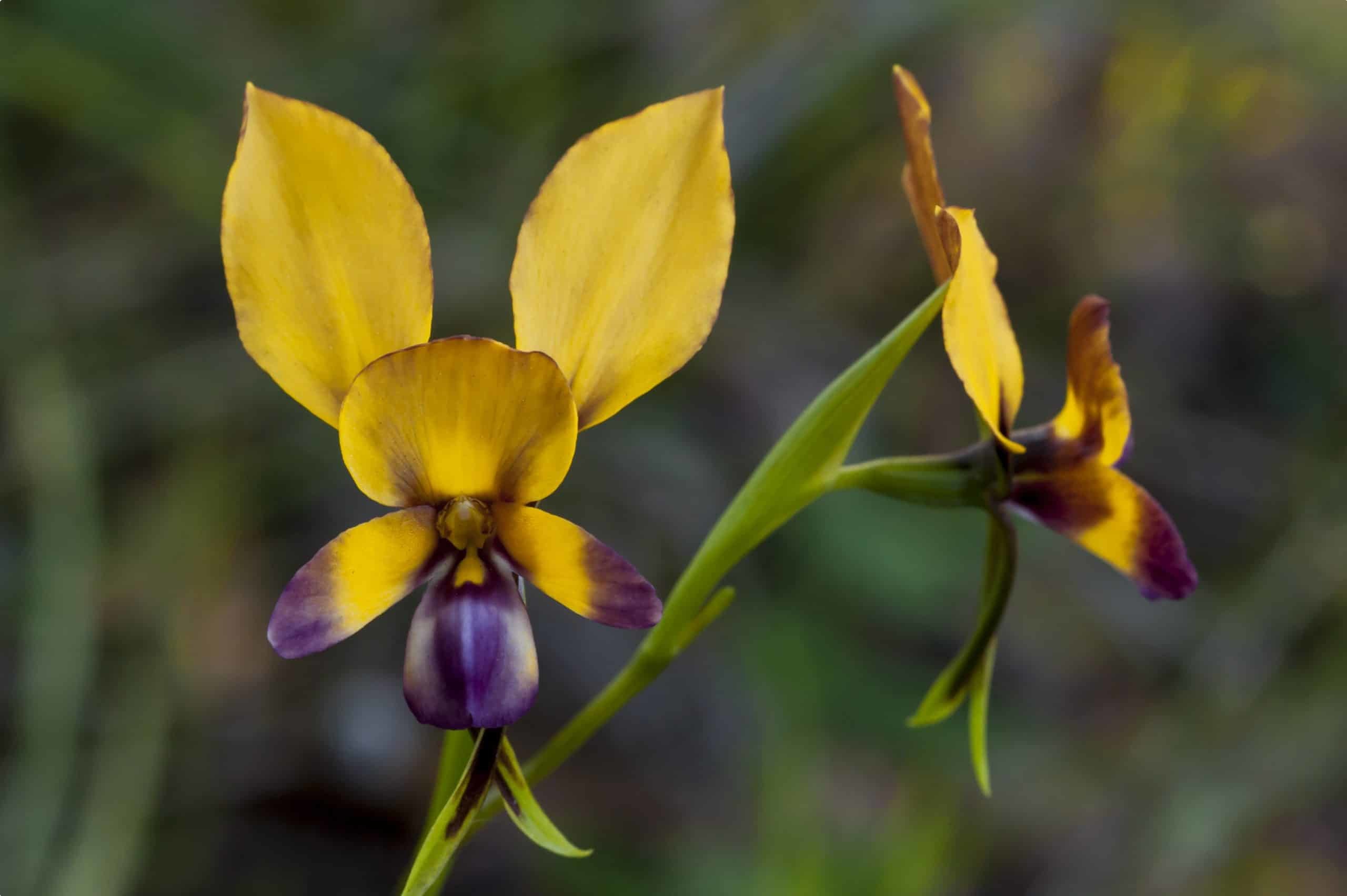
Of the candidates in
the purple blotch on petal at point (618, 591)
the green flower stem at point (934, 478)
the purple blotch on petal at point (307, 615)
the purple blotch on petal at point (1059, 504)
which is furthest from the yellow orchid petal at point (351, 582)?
the purple blotch on petal at point (1059, 504)

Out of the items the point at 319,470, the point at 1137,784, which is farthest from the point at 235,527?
the point at 1137,784

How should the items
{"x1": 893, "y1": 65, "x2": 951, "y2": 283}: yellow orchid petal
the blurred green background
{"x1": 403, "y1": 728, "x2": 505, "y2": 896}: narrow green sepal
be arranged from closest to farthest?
{"x1": 403, "y1": 728, "x2": 505, "y2": 896}: narrow green sepal
{"x1": 893, "y1": 65, "x2": 951, "y2": 283}: yellow orchid petal
the blurred green background

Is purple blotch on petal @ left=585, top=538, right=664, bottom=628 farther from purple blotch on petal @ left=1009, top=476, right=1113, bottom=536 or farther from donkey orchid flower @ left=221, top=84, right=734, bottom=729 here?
purple blotch on petal @ left=1009, top=476, right=1113, bottom=536

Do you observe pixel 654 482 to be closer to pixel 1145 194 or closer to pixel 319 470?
pixel 319 470

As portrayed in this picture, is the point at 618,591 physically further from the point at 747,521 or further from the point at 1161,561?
the point at 1161,561

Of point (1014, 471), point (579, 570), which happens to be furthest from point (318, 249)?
point (1014, 471)

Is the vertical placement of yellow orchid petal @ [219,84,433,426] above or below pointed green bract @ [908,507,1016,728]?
above

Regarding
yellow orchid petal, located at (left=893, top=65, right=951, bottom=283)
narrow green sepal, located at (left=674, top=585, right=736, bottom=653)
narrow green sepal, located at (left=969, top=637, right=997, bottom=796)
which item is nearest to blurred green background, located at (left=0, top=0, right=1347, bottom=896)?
narrow green sepal, located at (left=969, top=637, right=997, bottom=796)
